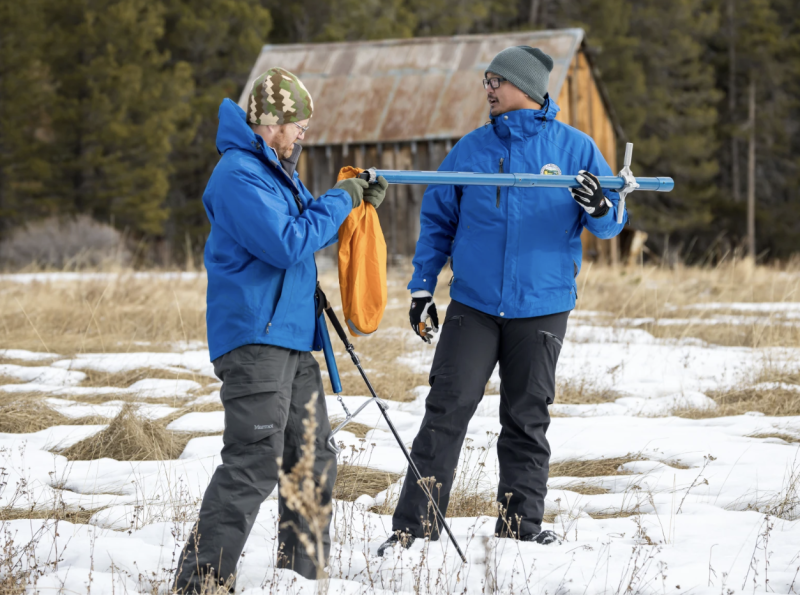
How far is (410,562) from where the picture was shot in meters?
3.30

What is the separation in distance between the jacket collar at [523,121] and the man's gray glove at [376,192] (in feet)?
2.06

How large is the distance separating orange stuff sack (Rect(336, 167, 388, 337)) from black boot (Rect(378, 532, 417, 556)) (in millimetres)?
867

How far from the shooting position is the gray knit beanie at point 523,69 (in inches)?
145

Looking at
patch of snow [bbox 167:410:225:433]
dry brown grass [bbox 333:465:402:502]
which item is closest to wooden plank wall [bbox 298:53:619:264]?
patch of snow [bbox 167:410:225:433]

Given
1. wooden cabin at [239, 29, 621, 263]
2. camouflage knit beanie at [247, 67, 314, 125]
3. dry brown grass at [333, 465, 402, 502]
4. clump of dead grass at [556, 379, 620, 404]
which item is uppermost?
wooden cabin at [239, 29, 621, 263]

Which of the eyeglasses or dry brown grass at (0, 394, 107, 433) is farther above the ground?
the eyeglasses

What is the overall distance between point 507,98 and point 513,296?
2.91 ft

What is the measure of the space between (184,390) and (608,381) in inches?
137

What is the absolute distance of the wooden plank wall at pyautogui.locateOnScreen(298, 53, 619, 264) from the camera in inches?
663

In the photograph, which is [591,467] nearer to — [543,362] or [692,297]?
[543,362]

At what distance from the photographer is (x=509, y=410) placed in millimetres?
3701

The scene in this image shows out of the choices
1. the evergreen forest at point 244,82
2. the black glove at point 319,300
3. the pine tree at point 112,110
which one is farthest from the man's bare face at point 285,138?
the pine tree at point 112,110

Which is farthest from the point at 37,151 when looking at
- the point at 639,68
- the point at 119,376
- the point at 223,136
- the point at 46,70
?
the point at 223,136

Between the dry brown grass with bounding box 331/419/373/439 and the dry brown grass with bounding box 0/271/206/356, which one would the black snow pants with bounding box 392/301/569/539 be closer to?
the dry brown grass with bounding box 331/419/373/439
